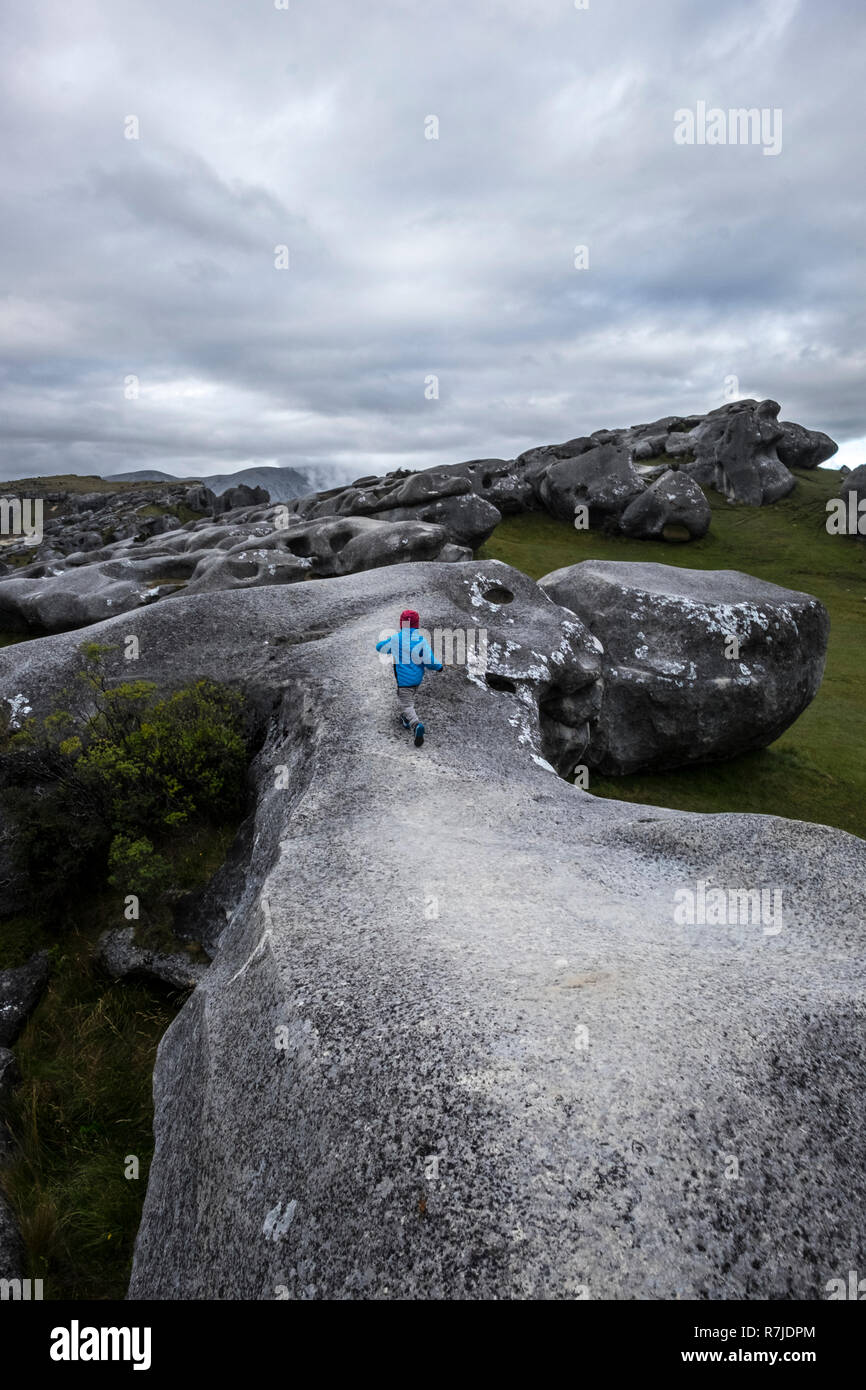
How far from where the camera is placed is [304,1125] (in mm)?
5445

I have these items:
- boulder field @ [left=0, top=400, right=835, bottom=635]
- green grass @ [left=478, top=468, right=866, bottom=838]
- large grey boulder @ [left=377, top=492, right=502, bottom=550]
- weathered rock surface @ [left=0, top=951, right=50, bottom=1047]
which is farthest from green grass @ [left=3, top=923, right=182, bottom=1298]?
large grey boulder @ [left=377, top=492, right=502, bottom=550]

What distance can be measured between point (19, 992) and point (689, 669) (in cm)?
1641

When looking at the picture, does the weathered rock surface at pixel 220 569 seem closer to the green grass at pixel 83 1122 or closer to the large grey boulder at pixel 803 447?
the green grass at pixel 83 1122

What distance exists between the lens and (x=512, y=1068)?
5.30 meters

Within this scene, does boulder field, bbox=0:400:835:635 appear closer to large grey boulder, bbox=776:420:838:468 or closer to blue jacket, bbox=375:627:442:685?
large grey boulder, bbox=776:420:838:468

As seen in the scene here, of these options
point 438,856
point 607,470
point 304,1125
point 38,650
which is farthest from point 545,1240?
point 607,470

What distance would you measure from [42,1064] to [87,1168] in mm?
2130

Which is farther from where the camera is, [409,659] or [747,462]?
[747,462]

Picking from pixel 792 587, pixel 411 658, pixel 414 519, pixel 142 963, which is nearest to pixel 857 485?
pixel 792 587

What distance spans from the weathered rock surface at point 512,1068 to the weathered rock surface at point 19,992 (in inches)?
181

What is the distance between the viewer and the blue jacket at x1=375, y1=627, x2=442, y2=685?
1265cm

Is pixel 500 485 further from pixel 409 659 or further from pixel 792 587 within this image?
pixel 409 659

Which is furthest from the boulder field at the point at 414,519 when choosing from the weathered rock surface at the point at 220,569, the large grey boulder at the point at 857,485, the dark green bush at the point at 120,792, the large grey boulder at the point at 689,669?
the dark green bush at the point at 120,792

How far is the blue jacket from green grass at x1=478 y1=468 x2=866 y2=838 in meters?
8.69
